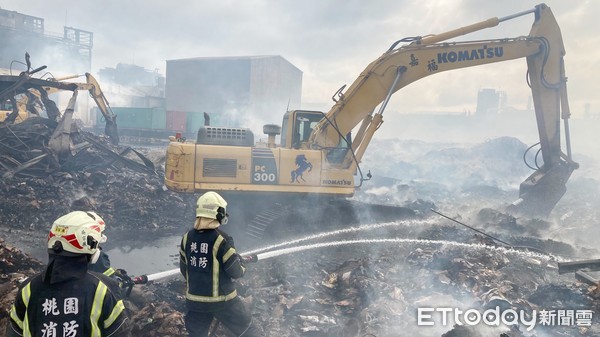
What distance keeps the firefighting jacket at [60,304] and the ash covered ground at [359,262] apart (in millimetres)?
2062

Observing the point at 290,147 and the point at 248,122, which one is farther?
the point at 248,122

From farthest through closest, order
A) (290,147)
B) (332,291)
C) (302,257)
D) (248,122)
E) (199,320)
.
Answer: (248,122), (290,147), (302,257), (332,291), (199,320)

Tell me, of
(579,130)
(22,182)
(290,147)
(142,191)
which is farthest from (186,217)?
(579,130)

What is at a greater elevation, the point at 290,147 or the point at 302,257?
the point at 290,147

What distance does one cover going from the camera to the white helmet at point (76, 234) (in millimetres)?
2102

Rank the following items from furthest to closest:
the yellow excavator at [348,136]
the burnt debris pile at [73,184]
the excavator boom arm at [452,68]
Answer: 1. the burnt debris pile at [73,184]
2. the excavator boom arm at [452,68]
3. the yellow excavator at [348,136]

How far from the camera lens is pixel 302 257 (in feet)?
23.7

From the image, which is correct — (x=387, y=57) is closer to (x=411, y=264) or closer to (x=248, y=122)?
(x=411, y=264)

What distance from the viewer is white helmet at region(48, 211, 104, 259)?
82.7 inches

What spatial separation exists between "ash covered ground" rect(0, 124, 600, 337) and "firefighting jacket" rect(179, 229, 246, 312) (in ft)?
3.00

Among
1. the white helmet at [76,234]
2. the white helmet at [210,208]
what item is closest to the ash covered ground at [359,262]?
the white helmet at [210,208]

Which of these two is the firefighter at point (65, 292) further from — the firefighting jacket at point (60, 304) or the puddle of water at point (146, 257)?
the puddle of water at point (146, 257)

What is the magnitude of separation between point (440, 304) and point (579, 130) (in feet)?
160

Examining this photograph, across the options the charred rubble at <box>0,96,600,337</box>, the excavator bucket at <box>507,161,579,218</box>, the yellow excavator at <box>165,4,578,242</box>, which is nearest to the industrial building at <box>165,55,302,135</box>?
the charred rubble at <box>0,96,600,337</box>
